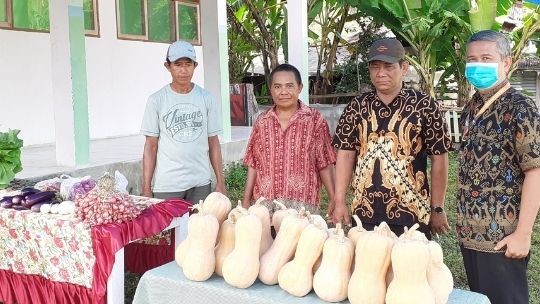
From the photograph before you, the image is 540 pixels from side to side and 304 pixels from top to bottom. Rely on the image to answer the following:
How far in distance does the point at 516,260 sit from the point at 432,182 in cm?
64

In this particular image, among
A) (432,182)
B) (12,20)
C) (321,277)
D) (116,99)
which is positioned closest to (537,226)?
(432,182)

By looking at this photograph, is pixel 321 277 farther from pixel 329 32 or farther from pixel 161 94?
pixel 329 32

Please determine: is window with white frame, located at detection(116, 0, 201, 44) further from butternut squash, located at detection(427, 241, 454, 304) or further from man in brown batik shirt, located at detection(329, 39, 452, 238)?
butternut squash, located at detection(427, 241, 454, 304)

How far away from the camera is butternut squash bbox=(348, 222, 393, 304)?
6.50 feet

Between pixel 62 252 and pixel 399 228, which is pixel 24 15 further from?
pixel 399 228

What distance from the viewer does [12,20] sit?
24.3 feet

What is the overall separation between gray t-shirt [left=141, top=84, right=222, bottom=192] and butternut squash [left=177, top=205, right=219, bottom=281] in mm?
1324

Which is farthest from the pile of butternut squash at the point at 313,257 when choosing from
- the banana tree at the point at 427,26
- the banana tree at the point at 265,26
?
the banana tree at the point at 265,26

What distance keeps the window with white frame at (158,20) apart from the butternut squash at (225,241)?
7.28 m

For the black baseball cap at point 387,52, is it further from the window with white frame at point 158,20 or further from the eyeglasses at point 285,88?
the window with white frame at point 158,20

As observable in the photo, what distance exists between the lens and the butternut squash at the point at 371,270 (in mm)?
1982

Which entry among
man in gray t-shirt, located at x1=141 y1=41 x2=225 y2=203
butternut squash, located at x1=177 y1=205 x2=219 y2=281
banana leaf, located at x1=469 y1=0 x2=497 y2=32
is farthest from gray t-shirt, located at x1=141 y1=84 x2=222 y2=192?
banana leaf, located at x1=469 y1=0 x2=497 y2=32

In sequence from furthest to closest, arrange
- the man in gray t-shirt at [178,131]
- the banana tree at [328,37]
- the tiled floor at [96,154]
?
the banana tree at [328,37]
the tiled floor at [96,154]
the man in gray t-shirt at [178,131]

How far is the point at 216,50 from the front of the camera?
775 cm
